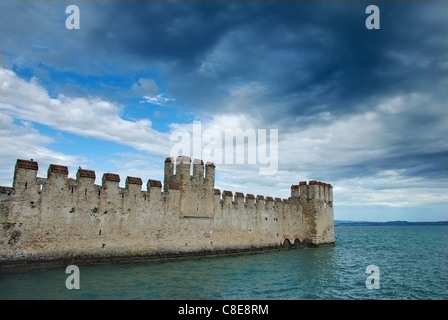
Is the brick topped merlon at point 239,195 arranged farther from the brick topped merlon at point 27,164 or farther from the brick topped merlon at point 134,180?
the brick topped merlon at point 27,164

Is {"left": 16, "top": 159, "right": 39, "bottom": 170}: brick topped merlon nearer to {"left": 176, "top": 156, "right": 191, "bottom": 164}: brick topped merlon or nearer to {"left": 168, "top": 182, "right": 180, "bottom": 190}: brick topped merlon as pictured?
{"left": 168, "top": 182, "right": 180, "bottom": 190}: brick topped merlon

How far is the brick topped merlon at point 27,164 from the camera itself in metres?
19.0

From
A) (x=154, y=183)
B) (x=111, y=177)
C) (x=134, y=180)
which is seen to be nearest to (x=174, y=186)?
(x=154, y=183)

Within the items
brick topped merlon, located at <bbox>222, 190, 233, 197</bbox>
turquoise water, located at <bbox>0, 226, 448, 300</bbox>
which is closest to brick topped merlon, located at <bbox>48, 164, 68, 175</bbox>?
turquoise water, located at <bbox>0, 226, 448, 300</bbox>

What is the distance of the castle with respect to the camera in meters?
19.1

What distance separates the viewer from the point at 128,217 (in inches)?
942

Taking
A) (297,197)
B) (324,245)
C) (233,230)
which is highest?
(297,197)

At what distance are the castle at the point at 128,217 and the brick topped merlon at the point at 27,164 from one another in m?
0.05
